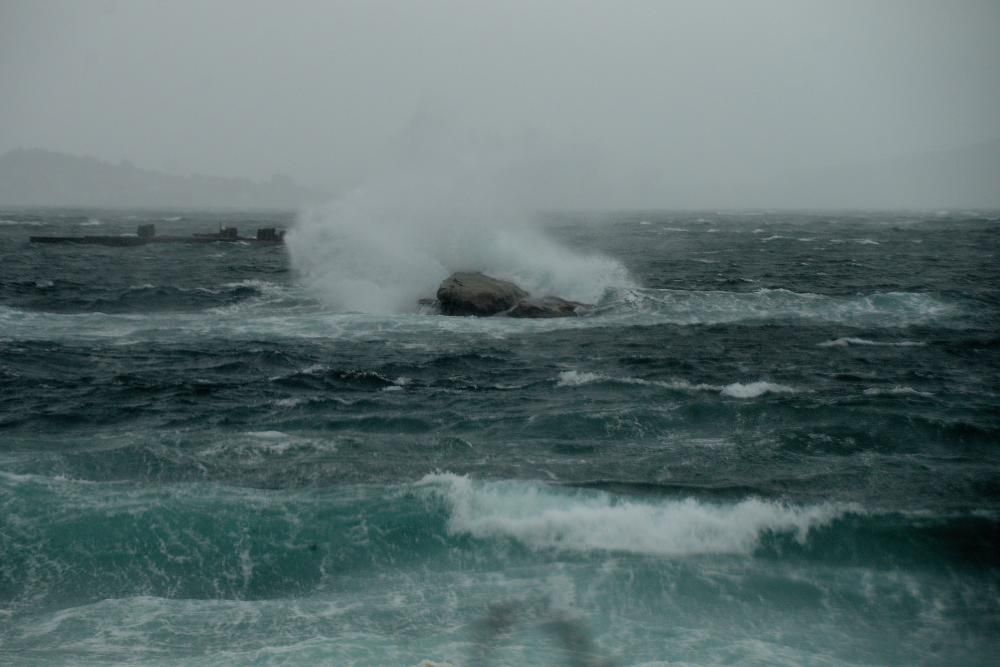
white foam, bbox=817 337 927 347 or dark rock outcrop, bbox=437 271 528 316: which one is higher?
dark rock outcrop, bbox=437 271 528 316

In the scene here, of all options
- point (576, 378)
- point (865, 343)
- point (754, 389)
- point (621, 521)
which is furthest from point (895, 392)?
point (621, 521)

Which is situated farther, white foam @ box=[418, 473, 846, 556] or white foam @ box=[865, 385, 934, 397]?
white foam @ box=[865, 385, 934, 397]

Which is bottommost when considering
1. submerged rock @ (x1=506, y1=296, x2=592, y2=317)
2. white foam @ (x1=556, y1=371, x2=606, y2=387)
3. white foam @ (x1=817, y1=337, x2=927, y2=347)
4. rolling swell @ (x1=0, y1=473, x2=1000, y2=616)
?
rolling swell @ (x1=0, y1=473, x2=1000, y2=616)

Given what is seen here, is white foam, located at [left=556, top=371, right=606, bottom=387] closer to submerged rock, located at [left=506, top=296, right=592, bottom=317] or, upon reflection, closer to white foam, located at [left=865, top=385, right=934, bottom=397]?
white foam, located at [left=865, top=385, right=934, bottom=397]

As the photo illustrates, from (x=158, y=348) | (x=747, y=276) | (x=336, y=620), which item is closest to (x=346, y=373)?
(x=158, y=348)

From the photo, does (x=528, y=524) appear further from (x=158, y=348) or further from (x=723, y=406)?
(x=158, y=348)

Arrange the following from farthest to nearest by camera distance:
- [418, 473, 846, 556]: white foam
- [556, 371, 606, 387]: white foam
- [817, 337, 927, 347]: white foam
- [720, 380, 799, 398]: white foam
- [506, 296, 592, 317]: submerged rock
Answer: [506, 296, 592, 317]: submerged rock, [817, 337, 927, 347]: white foam, [556, 371, 606, 387]: white foam, [720, 380, 799, 398]: white foam, [418, 473, 846, 556]: white foam

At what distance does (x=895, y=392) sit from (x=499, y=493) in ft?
32.7

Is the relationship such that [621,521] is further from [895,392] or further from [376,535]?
[895,392]

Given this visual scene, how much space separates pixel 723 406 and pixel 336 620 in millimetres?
9624

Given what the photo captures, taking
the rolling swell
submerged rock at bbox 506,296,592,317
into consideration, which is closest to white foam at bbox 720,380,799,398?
the rolling swell

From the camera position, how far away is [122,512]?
11.3m

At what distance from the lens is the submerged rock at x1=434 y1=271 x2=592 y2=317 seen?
2670 cm

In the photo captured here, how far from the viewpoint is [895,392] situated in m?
17.2
